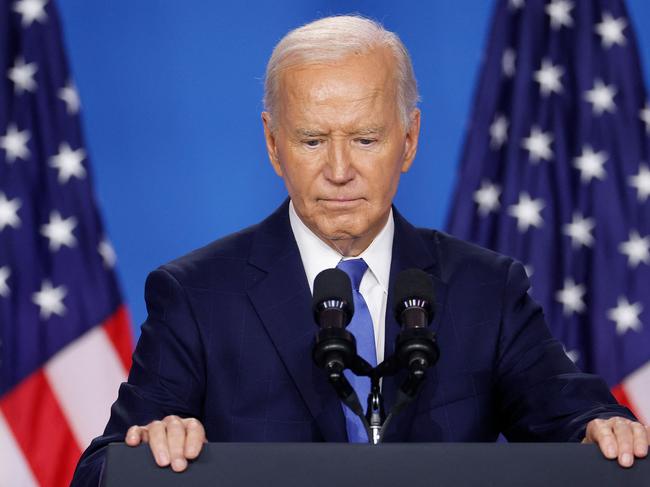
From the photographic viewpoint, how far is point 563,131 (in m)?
3.63

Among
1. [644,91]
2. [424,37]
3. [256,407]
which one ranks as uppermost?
[424,37]

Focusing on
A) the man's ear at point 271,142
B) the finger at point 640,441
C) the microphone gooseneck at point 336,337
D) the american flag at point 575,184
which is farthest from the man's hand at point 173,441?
the american flag at point 575,184

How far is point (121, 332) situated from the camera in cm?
349

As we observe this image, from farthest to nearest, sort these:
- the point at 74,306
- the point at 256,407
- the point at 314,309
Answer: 1. the point at 74,306
2. the point at 256,407
3. the point at 314,309

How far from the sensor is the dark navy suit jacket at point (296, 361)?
207 cm

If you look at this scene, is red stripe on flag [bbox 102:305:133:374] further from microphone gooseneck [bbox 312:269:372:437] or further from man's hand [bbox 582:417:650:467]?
man's hand [bbox 582:417:650:467]

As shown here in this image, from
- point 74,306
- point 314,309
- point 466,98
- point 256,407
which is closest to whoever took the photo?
point 314,309

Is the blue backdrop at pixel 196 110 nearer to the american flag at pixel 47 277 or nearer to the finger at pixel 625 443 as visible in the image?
the american flag at pixel 47 277

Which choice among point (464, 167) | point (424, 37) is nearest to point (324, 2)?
point (424, 37)

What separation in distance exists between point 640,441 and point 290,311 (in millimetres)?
795

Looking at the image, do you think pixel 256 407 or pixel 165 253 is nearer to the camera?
pixel 256 407

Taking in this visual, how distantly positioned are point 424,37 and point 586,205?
0.77 meters

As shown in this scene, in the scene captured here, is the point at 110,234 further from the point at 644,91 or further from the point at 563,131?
the point at 644,91

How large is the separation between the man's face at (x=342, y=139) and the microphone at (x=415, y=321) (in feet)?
1.61
